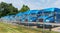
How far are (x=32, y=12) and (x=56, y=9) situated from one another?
5614 mm

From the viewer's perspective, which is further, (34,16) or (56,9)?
(34,16)

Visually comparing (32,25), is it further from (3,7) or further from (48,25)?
(3,7)

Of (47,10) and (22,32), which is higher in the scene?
(47,10)

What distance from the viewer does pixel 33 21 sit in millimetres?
22984

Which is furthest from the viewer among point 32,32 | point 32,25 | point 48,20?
point 32,25

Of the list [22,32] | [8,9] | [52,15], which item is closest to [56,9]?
[52,15]

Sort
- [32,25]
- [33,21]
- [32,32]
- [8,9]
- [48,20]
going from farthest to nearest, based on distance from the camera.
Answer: [8,9] → [33,21] → [32,25] → [48,20] → [32,32]

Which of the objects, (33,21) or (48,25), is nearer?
(48,25)

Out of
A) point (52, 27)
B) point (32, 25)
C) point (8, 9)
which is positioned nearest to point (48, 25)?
point (52, 27)

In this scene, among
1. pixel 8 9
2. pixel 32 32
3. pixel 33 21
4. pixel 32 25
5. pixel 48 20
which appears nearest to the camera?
pixel 32 32

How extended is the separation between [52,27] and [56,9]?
167 cm

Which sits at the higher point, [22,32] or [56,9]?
[56,9]

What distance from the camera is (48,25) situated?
18.1 meters

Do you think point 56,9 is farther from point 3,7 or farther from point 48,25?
point 3,7
